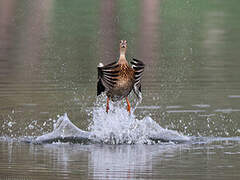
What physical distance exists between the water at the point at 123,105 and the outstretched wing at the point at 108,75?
0.77m

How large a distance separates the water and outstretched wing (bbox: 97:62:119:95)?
0.77 metres

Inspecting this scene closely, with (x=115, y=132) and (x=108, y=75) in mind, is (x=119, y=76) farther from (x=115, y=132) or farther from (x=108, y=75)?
(x=115, y=132)

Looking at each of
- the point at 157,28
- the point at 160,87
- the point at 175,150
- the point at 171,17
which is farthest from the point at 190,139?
the point at 171,17

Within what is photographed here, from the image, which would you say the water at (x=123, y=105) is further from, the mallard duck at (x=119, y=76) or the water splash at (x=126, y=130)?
the mallard duck at (x=119, y=76)

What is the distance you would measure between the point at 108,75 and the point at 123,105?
5.64 meters

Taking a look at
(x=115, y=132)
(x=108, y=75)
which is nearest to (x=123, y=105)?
(x=115, y=132)

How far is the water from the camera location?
11.4m

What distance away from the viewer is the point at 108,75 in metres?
13.4

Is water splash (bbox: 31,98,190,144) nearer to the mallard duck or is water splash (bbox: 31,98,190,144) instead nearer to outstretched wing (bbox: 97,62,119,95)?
the mallard duck

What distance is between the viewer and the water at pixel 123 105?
11352mm

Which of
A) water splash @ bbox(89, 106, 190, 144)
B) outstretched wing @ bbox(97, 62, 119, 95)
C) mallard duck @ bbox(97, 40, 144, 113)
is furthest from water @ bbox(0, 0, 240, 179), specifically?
outstretched wing @ bbox(97, 62, 119, 95)

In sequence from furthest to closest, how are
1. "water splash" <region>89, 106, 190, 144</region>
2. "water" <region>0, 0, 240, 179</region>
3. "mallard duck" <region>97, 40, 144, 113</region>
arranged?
1. "water splash" <region>89, 106, 190, 144</region>
2. "mallard duck" <region>97, 40, 144, 113</region>
3. "water" <region>0, 0, 240, 179</region>

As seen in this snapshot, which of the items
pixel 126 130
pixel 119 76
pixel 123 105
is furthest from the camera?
pixel 123 105

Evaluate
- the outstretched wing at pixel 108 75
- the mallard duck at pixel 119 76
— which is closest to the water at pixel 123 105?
the mallard duck at pixel 119 76
